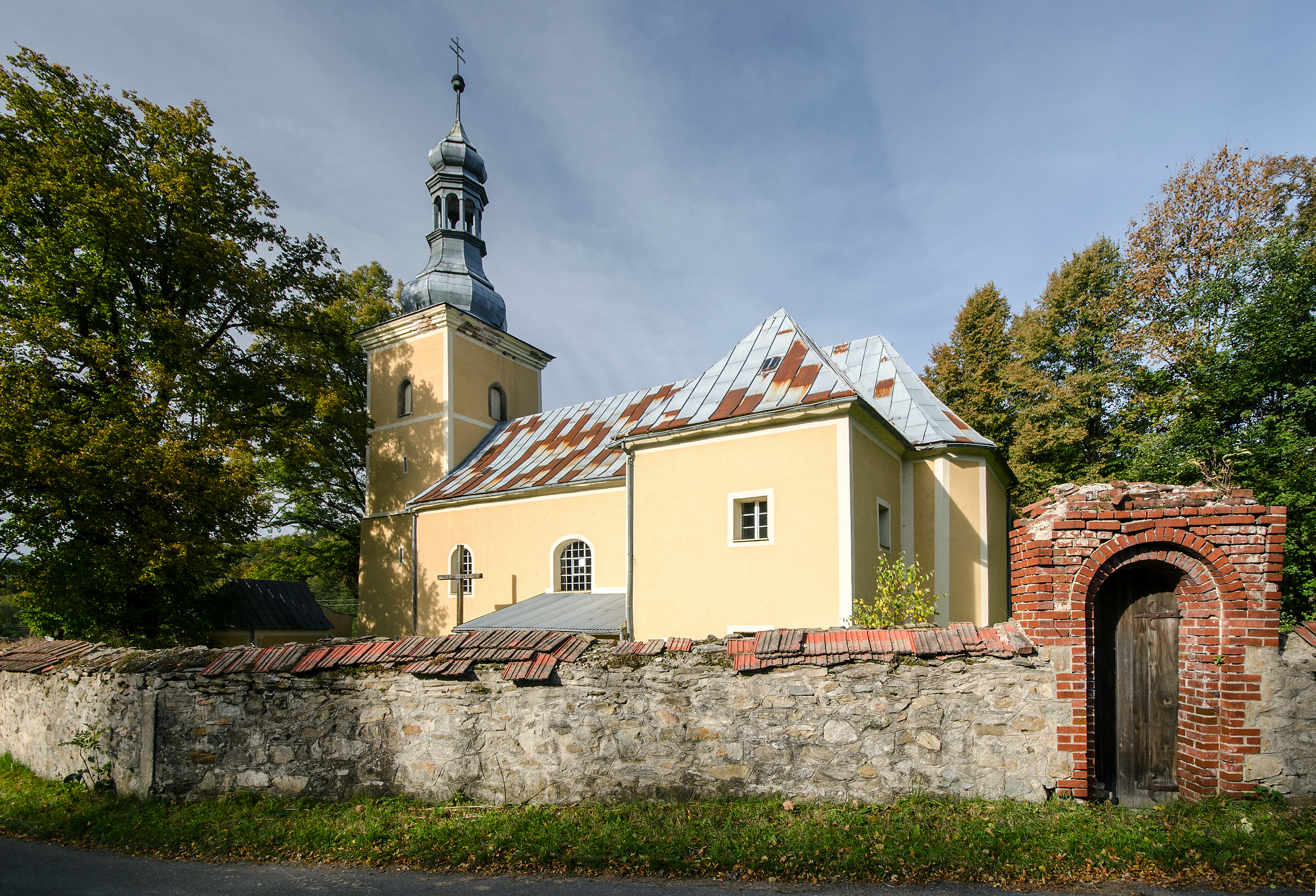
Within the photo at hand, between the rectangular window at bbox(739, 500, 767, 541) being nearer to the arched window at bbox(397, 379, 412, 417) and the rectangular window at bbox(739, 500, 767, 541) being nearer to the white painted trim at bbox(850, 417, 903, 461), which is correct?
the white painted trim at bbox(850, 417, 903, 461)

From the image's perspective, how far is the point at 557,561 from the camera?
16000 mm

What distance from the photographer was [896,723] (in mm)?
5566

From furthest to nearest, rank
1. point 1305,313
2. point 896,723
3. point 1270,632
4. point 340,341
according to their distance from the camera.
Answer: point 340,341, point 1305,313, point 896,723, point 1270,632

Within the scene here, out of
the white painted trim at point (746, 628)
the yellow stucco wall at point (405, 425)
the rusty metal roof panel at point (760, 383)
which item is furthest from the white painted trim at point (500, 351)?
the white painted trim at point (746, 628)

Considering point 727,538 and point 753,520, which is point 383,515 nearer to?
point 727,538

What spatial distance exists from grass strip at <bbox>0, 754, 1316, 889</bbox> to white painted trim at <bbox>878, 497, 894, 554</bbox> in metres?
6.42

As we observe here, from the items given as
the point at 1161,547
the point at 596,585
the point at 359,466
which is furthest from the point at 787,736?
the point at 359,466

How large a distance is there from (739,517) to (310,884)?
7.57 m

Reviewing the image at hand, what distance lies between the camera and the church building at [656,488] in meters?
10.5

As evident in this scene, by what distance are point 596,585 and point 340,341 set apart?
37.3 feet

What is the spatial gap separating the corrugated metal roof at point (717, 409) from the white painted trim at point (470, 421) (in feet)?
1.47

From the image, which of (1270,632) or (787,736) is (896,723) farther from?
(1270,632)

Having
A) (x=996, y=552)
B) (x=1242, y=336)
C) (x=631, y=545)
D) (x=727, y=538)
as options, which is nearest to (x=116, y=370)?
(x=631, y=545)

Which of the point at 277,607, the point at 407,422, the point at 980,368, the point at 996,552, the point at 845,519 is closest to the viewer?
the point at 845,519
